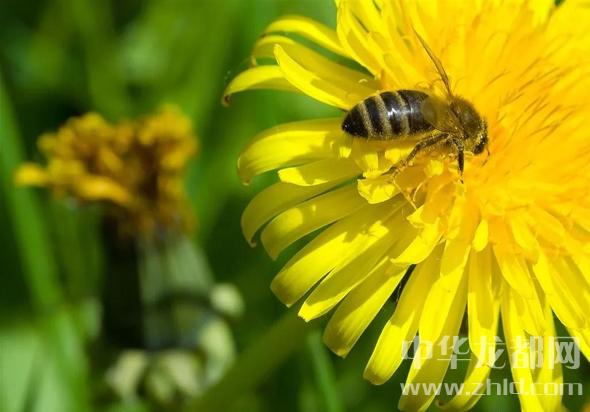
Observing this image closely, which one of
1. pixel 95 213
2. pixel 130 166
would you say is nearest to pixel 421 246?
pixel 130 166

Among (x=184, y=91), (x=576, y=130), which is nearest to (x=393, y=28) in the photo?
(x=576, y=130)

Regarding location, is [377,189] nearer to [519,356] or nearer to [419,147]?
[419,147]

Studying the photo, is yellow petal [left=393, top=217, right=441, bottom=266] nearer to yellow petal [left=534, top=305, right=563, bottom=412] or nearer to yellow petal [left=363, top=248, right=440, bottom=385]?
yellow petal [left=363, top=248, right=440, bottom=385]

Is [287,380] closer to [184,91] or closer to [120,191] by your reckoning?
[120,191]

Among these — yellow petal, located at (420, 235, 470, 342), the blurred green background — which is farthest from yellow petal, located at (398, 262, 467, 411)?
the blurred green background

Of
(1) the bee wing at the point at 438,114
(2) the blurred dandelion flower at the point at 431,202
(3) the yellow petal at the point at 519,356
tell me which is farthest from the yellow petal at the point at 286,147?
(3) the yellow petal at the point at 519,356

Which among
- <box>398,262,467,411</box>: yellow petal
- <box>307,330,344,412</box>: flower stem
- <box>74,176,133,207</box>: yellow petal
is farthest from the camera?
<box>74,176,133,207</box>: yellow petal

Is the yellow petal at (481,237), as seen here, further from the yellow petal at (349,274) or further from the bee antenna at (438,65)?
the bee antenna at (438,65)
